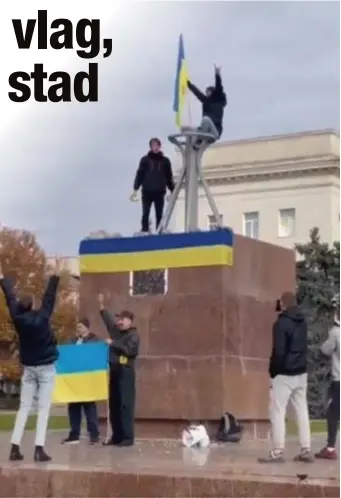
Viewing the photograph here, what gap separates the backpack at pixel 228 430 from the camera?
12.7 meters

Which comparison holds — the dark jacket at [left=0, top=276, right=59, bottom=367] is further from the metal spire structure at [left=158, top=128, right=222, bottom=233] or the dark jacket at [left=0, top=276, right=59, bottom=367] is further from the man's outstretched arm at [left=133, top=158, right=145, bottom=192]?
the man's outstretched arm at [left=133, top=158, right=145, bottom=192]

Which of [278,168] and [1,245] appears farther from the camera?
[278,168]

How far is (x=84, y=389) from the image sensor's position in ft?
42.5

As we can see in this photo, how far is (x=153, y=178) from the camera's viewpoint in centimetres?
1473

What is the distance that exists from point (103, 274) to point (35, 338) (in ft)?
12.1

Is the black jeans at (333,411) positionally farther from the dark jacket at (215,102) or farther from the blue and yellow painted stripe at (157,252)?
the dark jacket at (215,102)

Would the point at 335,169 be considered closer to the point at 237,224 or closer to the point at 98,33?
the point at 237,224

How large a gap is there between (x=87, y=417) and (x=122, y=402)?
878 millimetres

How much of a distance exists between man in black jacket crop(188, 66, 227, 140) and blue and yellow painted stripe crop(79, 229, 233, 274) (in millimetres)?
Answer: 2081

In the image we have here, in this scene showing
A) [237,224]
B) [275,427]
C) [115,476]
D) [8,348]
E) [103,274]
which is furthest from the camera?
[237,224]

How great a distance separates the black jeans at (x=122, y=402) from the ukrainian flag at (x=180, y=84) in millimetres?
4093

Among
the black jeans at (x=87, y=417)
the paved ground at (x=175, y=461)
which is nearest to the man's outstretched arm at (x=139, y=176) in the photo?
the black jeans at (x=87, y=417)

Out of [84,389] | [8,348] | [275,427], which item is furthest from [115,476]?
[8,348]

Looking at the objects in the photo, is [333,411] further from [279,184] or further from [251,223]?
[251,223]
